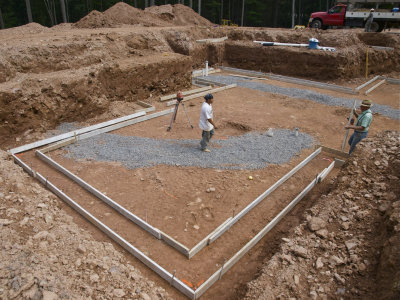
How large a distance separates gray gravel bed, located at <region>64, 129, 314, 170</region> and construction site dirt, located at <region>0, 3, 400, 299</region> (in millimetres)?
182

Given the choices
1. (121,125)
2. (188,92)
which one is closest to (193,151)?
(121,125)

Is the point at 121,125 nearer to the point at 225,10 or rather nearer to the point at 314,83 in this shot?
the point at 314,83

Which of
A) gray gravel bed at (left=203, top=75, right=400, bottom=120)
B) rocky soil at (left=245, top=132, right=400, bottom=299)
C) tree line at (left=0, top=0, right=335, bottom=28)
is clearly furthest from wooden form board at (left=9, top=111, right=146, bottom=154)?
tree line at (left=0, top=0, right=335, bottom=28)

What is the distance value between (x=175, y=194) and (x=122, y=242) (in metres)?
1.82

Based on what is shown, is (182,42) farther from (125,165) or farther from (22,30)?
(125,165)

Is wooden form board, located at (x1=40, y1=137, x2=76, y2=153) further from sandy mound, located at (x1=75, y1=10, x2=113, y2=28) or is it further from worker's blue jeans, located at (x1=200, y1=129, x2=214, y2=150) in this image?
sandy mound, located at (x1=75, y1=10, x2=113, y2=28)

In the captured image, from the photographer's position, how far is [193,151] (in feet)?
28.0

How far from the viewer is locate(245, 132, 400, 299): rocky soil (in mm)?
3902

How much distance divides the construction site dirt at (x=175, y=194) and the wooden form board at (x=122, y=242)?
11cm

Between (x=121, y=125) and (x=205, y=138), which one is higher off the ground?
(x=205, y=138)

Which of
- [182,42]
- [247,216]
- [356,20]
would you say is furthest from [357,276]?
[356,20]

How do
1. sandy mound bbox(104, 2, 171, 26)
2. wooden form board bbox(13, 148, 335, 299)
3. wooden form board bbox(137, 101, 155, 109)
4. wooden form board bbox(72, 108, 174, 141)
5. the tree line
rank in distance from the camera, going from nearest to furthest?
1. wooden form board bbox(13, 148, 335, 299)
2. wooden form board bbox(72, 108, 174, 141)
3. wooden form board bbox(137, 101, 155, 109)
4. sandy mound bbox(104, 2, 171, 26)
5. the tree line

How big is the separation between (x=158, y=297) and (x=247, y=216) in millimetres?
2678

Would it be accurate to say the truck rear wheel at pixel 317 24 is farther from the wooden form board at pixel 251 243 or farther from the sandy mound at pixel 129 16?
the wooden form board at pixel 251 243
